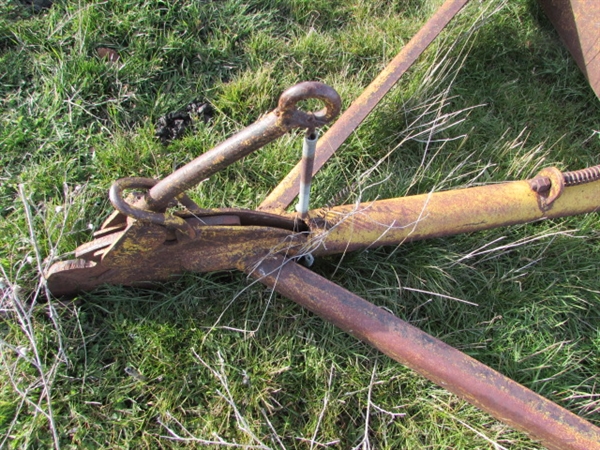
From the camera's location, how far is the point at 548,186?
79.4 inches

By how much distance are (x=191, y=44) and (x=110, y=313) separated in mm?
1554

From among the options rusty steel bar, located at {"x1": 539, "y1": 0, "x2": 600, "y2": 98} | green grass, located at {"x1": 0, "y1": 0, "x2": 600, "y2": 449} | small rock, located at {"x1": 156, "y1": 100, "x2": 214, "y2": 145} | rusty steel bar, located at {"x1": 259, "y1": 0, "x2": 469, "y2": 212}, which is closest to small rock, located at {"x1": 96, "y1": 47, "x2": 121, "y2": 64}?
green grass, located at {"x1": 0, "y1": 0, "x2": 600, "y2": 449}

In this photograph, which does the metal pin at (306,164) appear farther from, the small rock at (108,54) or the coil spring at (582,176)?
the small rock at (108,54)

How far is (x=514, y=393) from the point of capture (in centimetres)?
168

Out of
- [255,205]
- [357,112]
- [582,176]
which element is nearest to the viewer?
[582,176]

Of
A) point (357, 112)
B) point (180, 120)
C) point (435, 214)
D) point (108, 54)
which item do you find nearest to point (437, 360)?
point (435, 214)

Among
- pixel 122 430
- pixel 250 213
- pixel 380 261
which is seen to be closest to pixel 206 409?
pixel 122 430

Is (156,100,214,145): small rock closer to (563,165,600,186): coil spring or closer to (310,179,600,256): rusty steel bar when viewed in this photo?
(310,179,600,256): rusty steel bar

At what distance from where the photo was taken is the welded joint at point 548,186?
1973mm

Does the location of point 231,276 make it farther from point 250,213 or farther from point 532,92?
point 532,92

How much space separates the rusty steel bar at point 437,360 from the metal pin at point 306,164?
22 centimetres

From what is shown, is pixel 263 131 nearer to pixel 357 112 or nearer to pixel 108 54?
pixel 357 112

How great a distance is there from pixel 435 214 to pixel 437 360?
1.96 ft

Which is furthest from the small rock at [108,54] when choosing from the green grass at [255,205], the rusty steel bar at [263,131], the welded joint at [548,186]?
the welded joint at [548,186]
